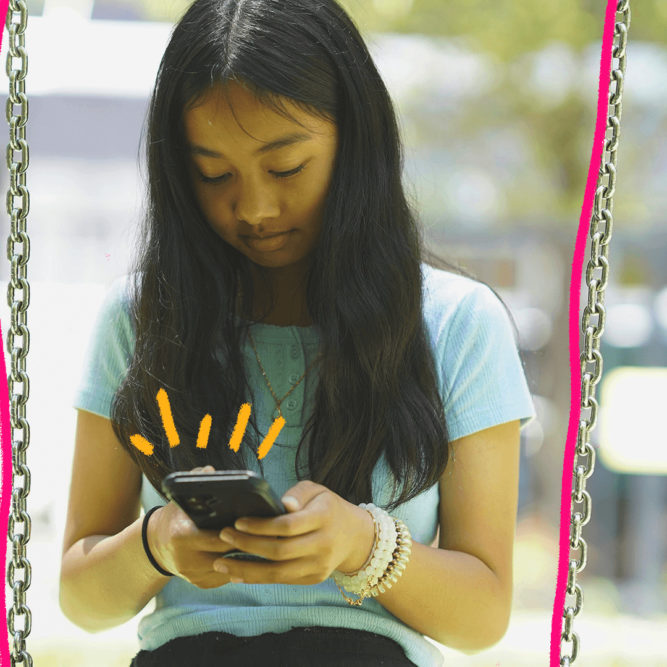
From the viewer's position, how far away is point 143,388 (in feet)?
4.19

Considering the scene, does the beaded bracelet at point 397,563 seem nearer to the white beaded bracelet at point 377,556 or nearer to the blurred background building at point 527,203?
the white beaded bracelet at point 377,556

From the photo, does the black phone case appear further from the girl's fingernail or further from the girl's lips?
the girl's lips

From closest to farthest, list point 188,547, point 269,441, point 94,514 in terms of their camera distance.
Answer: point 188,547 → point 269,441 → point 94,514

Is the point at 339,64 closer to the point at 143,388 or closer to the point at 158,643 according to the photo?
the point at 143,388

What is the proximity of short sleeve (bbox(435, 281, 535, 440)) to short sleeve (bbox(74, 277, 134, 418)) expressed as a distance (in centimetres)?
40

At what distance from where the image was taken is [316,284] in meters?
1.30

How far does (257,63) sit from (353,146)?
0.15 m

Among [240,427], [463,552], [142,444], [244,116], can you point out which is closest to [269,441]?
[240,427]

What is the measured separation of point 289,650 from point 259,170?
1.72 ft

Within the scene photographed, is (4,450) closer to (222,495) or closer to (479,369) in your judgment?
(222,495)

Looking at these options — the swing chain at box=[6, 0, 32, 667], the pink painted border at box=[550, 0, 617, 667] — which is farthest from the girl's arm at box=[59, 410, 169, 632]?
the pink painted border at box=[550, 0, 617, 667]

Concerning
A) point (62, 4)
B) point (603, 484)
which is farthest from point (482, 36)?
point (603, 484)

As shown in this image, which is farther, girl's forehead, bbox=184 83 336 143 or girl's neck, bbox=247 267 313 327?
girl's neck, bbox=247 267 313 327

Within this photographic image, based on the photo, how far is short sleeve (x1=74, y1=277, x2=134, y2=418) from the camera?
1336mm
